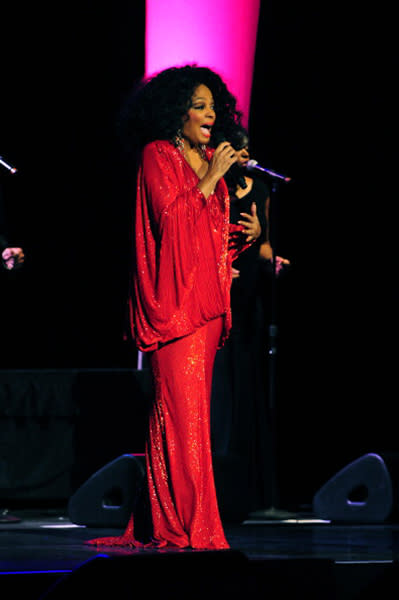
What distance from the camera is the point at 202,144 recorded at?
3.45 m

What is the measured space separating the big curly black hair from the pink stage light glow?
1.78m

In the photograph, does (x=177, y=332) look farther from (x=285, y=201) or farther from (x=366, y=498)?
(x=285, y=201)

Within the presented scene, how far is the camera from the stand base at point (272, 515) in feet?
16.3

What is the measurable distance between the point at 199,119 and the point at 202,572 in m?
1.55

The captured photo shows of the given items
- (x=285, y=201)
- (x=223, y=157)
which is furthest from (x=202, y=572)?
(x=285, y=201)

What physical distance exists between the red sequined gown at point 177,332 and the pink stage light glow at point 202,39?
214 cm

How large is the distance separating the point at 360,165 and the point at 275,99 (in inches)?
24.6

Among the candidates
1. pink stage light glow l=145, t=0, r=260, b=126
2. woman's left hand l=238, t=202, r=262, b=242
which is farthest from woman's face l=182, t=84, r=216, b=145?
pink stage light glow l=145, t=0, r=260, b=126

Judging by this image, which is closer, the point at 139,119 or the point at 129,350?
the point at 139,119

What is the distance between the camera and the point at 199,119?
11.1 ft

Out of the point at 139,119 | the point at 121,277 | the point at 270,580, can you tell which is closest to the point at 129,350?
the point at 121,277

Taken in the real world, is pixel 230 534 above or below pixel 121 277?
below

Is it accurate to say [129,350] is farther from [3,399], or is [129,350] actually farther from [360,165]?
[360,165]

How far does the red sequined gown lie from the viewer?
329 cm
